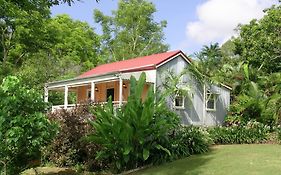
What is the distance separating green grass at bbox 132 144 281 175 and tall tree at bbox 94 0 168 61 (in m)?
38.2

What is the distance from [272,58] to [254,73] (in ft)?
15.8

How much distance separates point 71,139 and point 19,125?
18.1 ft

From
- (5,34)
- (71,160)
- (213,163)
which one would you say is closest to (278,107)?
(213,163)

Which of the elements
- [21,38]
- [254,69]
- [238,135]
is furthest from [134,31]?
[238,135]

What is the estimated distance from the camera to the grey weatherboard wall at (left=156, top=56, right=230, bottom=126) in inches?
943

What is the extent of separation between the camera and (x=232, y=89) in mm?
27359

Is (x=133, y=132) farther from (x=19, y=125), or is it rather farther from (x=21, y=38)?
(x=21, y=38)

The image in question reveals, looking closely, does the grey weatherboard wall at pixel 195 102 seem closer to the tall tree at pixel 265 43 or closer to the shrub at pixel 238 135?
the shrub at pixel 238 135

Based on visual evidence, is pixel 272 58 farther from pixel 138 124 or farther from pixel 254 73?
pixel 138 124

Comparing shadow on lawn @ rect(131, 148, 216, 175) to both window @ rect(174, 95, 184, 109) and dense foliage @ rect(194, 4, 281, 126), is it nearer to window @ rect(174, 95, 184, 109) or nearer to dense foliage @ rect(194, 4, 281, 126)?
dense foliage @ rect(194, 4, 281, 126)

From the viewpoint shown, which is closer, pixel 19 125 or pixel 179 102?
pixel 19 125

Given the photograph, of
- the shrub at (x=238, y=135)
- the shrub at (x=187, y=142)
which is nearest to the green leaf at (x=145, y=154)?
the shrub at (x=187, y=142)

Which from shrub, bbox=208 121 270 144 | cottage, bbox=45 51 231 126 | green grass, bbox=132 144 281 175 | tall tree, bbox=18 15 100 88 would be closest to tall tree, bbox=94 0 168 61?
tall tree, bbox=18 15 100 88

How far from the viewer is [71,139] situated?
16422 millimetres
